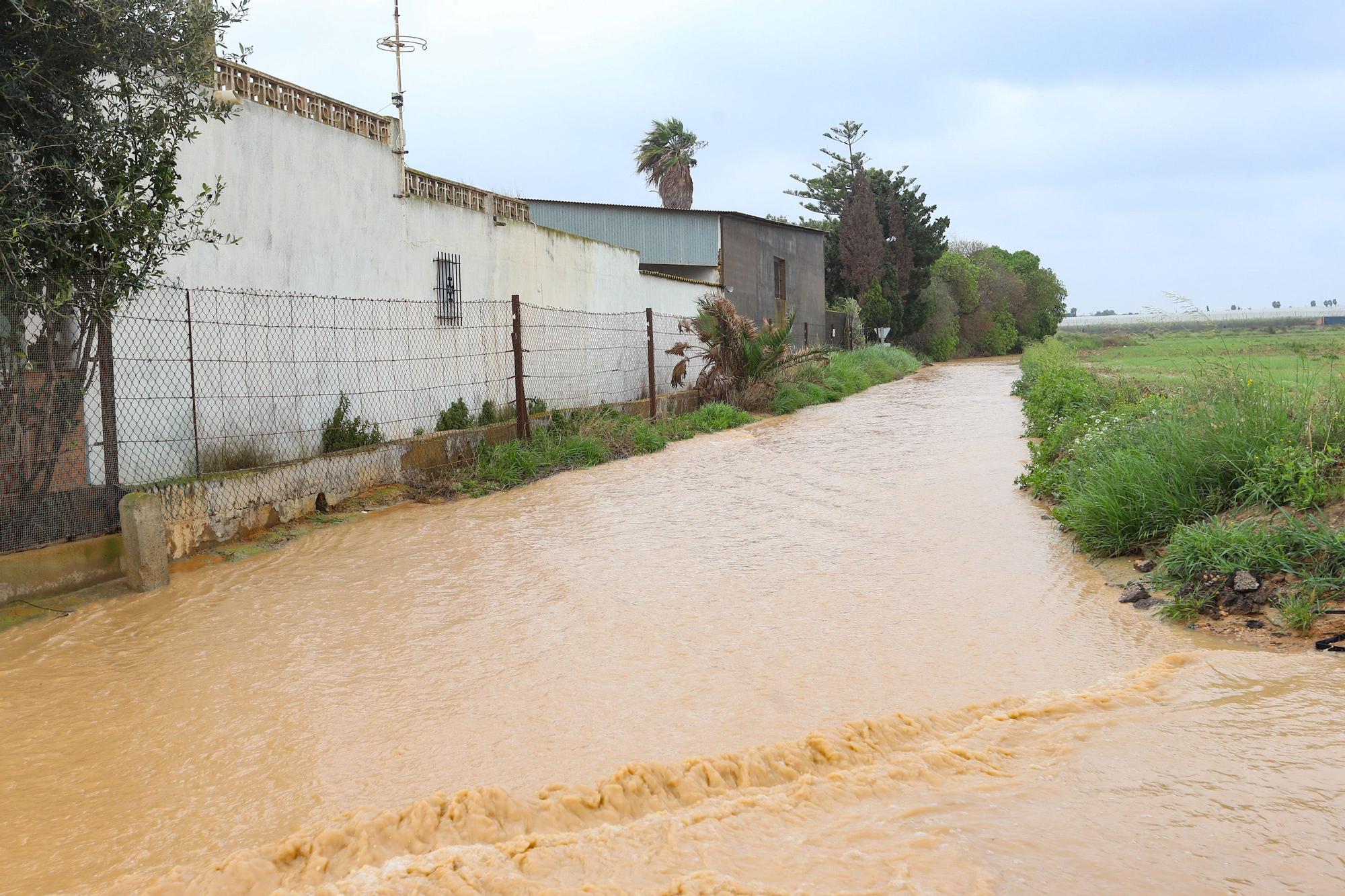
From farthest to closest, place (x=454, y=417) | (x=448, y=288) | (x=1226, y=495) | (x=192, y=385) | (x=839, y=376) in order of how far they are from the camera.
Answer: (x=839, y=376) < (x=448, y=288) < (x=454, y=417) < (x=192, y=385) < (x=1226, y=495)

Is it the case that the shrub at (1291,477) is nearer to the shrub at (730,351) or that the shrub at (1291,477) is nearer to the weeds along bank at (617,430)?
the weeds along bank at (617,430)

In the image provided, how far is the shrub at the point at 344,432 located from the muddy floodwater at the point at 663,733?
6.62 ft

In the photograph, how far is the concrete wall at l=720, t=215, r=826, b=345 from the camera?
25672mm

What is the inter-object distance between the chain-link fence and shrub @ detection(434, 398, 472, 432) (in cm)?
2

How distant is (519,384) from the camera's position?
11.3m

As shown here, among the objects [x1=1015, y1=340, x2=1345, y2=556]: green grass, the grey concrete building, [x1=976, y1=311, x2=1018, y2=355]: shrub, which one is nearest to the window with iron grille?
[x1=1015, y1=340, x2=1345, y2=556]: green grass

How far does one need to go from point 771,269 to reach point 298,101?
20.2 meters

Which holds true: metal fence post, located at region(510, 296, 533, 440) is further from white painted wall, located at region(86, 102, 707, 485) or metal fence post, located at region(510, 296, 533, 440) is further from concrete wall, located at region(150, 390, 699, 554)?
white painted wall, located at region(86, 102, 707, 485)

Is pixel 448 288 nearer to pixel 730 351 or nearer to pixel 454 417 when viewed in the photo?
pixel 454 417

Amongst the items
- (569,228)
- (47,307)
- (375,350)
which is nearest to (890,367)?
(569,228)

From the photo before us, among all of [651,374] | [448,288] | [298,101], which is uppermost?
[298,101]

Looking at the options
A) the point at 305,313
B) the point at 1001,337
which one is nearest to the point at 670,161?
the point at 1001,337

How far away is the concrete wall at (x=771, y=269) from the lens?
84.2 feet

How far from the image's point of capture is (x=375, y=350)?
10.2m
